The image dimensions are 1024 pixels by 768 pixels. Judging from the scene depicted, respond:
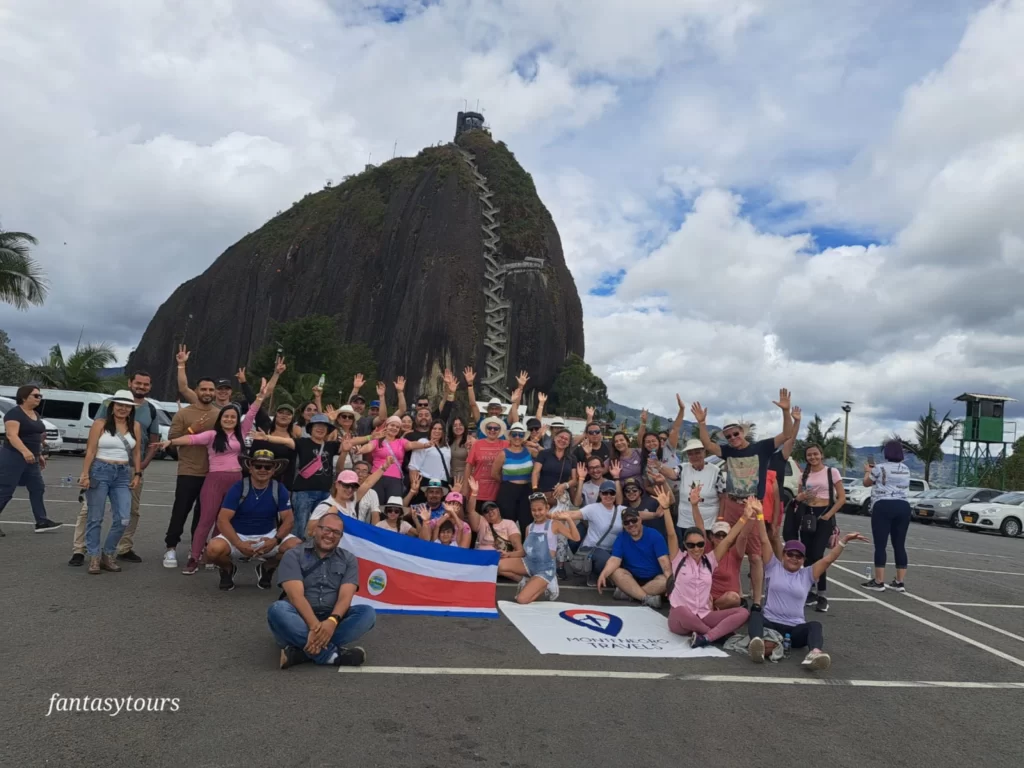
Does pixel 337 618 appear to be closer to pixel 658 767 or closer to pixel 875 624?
pixel 658 767

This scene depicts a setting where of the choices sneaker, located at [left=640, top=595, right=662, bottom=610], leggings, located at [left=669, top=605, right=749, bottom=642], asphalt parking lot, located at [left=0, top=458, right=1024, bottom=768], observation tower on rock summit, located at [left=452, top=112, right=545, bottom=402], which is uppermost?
observation tower on rock summit, located at [left=452, top=112, right=545, bottom=402]

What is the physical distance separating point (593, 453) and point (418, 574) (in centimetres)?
307

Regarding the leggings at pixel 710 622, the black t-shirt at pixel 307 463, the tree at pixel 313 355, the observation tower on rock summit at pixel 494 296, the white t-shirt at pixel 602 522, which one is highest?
the observation tower on rock summit at pixel 494 296

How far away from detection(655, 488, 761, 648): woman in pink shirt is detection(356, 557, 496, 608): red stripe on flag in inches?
70.4

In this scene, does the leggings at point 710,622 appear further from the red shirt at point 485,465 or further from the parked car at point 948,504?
the parked car at point 948,504

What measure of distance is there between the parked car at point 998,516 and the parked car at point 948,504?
981 millimetres

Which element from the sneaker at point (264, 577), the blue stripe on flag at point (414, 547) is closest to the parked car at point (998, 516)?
the blue stripe on flag at point (414, 547)

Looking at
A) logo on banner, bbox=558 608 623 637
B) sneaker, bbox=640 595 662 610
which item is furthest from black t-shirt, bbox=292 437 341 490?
sneaker, bbox=640 595 662 610

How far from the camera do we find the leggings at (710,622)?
562 cm

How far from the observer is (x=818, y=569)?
600cm

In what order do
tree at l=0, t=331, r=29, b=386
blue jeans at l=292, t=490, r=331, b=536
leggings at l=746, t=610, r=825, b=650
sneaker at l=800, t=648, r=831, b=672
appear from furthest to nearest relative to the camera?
tree at l=0, t=331, r=29, b=386 → blue jeans at l=292, t=490, r=331, b=536 → leggings at l=746, t=610, r=825, b=650 → sneaker at l=800, t=648, r=831, b=672

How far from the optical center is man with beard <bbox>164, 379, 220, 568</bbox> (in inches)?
282

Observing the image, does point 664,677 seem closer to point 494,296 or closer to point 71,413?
point 71,413

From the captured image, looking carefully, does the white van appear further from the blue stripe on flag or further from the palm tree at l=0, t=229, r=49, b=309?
the blue stripe on flag
